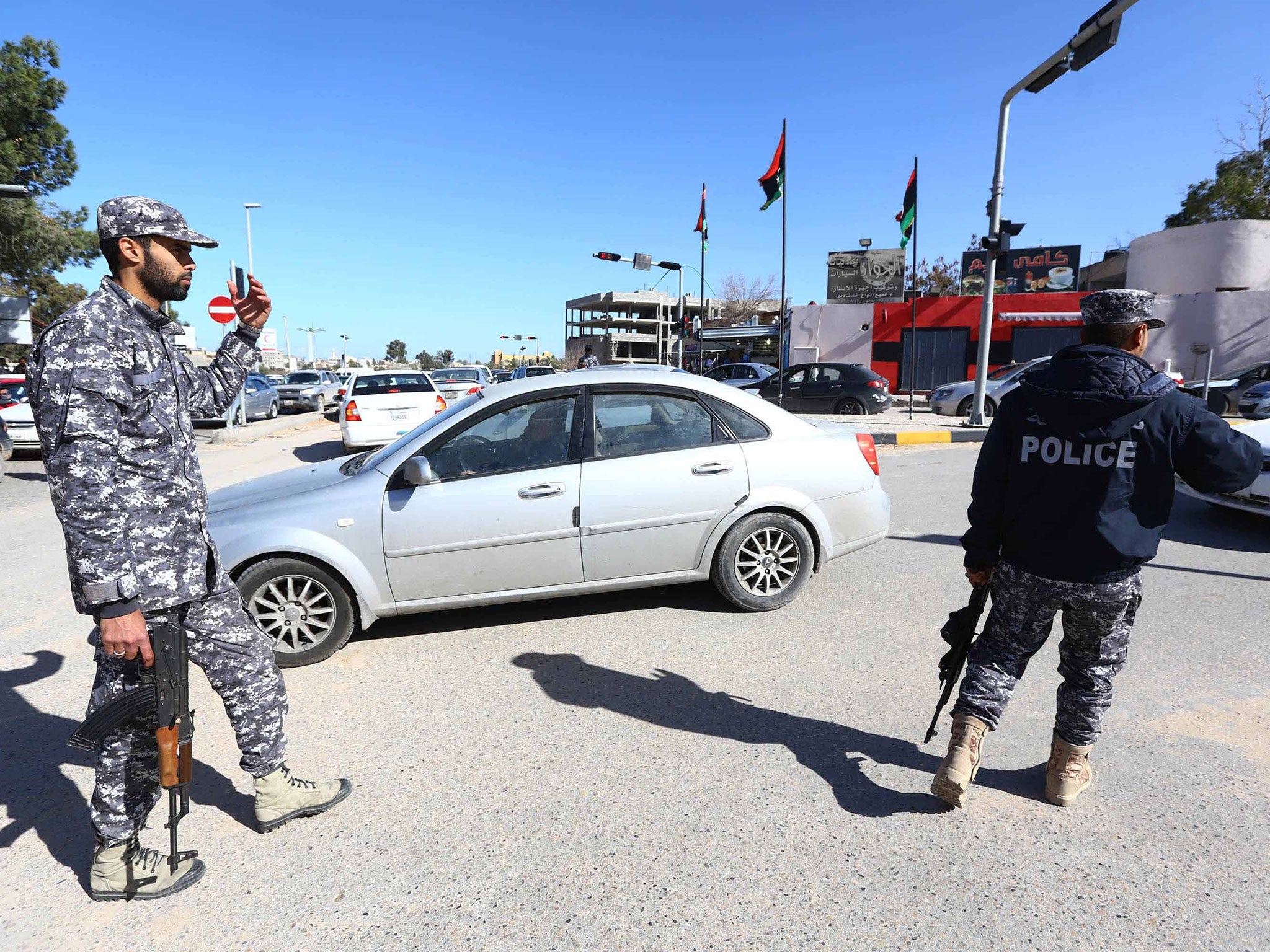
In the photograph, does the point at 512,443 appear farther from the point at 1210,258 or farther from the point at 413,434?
the point at 1210,258

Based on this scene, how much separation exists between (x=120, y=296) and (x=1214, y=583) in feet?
21.5

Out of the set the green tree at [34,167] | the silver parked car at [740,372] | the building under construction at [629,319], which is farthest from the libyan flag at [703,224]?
the building under construction at [629,319]

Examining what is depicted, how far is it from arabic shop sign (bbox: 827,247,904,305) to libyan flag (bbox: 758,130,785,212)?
1483cm

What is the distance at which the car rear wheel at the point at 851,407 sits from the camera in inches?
715

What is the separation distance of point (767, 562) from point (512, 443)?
1.76 m

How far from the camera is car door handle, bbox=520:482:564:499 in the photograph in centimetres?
417

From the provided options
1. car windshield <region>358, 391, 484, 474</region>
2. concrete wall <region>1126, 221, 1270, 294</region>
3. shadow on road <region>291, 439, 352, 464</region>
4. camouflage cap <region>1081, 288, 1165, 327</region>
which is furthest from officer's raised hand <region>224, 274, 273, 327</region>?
concrete wall <region>1126, 221, 1270, 294</region>

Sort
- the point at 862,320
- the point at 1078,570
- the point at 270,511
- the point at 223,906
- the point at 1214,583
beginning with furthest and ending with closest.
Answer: the point at 862,320 < the point at 1214,583 < the point at 270,511 < the point at 1078,570 < the point at 223,906

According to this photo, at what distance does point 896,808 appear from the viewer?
271 centimetres

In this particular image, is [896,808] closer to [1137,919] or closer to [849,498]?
[1137,919]

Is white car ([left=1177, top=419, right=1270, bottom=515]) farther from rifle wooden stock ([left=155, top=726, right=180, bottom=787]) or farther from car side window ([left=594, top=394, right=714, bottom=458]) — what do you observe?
rifle wooden stock ([left=155, top=726, right=180, bottom=787])

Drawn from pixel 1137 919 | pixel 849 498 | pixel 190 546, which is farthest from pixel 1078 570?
pixel 190 546

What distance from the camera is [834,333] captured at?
2936 cm

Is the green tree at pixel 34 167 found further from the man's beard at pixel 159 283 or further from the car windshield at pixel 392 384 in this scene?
the man's beard at pixel 159 283
